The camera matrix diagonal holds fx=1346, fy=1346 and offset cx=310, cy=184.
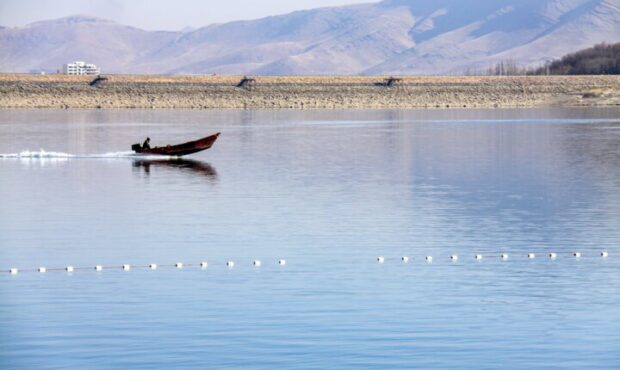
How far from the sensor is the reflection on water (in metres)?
53.7

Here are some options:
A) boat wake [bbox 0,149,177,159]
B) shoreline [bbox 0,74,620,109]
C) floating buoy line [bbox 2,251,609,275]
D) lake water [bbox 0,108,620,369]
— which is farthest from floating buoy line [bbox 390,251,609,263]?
shoreline [bbox 0,74,620,109]

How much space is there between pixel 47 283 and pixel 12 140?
49.7 metres

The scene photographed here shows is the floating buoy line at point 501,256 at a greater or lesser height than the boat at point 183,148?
lesser

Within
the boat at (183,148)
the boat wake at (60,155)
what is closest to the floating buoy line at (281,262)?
the boat at (183,148)

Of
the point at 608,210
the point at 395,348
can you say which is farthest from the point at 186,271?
the point at 608,210

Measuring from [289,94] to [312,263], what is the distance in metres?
118

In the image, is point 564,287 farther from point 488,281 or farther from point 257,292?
point 257,292

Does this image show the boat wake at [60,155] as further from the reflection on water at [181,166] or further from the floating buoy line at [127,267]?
the floating buoy line at [127,267]

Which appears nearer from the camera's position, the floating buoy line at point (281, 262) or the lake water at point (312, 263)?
the lake water at point (312, 263)

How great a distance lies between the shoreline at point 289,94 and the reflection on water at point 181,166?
82396mm

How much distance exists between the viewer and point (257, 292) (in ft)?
82.0

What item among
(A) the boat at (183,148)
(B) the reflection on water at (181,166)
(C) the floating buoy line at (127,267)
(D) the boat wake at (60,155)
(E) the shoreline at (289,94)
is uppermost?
(E) the shoreline at (289,94)

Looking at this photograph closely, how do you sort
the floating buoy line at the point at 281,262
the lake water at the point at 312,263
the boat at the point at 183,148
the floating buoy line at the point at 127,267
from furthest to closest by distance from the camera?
the boat at the point at 183,148, the floating buoy line at the point at 281,262, the floating buoy line at the point at 127,267, the lake water at the point at 312,263

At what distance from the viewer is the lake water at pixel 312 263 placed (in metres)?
20.6
